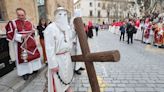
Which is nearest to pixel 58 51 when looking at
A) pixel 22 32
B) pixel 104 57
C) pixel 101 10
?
pixel 104 57

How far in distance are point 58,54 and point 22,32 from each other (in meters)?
2.10

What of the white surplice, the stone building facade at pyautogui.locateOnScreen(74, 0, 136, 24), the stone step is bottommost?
the stone step

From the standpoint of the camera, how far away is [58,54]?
2.92 meters

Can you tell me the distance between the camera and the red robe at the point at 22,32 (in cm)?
447

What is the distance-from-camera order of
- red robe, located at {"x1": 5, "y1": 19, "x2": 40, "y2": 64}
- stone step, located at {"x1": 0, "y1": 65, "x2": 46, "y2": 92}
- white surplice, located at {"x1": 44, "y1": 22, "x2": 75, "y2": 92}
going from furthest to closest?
red robe, located at {"x1": 5, "y1": 19, "x2": 40, "y2": 64}, stone step, located at {"x1": 0, "y1": 65, "x2": 46, "y2": 92}, white surplice, located at {"x1": 44, "y1": 22, "x2": 75, "y2": 92}

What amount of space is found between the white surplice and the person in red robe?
6.26 feet

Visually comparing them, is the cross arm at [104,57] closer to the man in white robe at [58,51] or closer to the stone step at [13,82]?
the man in white robe at [58,51]

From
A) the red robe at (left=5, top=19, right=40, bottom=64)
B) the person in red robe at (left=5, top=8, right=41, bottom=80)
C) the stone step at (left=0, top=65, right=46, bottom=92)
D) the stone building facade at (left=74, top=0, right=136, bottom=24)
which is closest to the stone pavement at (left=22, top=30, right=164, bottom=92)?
the stone step at (left=0, top=65, right=46, bottom=92)

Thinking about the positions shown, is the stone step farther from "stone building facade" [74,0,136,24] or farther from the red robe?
"stone building facade" [74,0,136,24]

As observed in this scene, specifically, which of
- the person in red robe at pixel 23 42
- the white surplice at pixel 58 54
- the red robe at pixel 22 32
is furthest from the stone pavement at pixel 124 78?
the white surplice at pixel 58 54

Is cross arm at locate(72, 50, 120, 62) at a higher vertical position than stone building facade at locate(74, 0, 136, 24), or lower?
lower

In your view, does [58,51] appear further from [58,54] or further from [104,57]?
[104,57]

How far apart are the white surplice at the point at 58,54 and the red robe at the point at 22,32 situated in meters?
1.95

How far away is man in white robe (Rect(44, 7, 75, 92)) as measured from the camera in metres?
2.80
